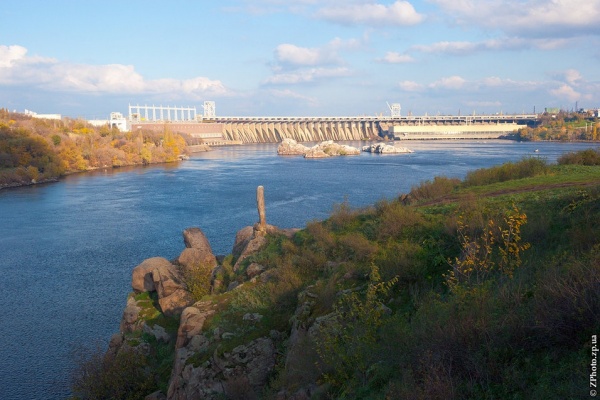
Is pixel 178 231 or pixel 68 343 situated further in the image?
pixel 178 231

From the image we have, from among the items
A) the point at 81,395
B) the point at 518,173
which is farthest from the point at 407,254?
the point at 518,173

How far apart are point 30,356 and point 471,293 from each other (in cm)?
1027

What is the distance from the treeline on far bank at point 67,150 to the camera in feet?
141

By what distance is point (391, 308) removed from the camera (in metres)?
6.74

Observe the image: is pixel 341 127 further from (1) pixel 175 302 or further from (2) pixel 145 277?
(1) pixel 175 302

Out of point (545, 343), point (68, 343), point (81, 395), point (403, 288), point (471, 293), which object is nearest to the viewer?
point (545, 343)

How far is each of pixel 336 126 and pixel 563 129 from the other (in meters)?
40.9

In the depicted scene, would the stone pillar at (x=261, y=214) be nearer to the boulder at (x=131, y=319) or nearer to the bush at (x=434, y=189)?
the boulder at (x=131, y=319)

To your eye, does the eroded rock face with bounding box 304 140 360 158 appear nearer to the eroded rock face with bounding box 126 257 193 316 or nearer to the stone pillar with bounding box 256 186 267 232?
→ the stone pillar with bounding box 256 186 267 232

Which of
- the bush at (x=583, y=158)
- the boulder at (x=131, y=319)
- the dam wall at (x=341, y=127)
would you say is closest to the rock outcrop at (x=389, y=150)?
the dam wall at (x=341, y=127)

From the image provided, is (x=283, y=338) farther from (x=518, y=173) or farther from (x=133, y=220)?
(x=133, y=220)

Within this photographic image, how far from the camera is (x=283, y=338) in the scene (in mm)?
7961

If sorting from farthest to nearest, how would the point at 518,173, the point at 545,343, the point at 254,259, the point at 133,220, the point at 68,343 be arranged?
1. the point at 133,220
2. the point at 518,173
3. the point at 68,343
4. the point at 254,259
5. the point at 545,343

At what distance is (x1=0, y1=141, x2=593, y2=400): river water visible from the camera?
12.4 meters
